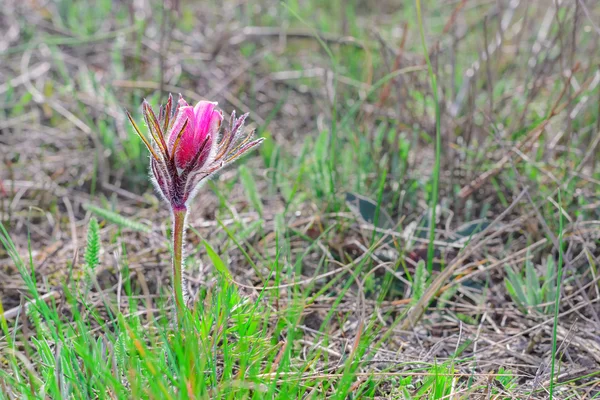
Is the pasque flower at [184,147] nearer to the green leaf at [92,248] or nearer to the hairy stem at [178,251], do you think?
the hairy stem at [178,251]

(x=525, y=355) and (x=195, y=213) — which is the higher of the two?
(x=195, y=213)

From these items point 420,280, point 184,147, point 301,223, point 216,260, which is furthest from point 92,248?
point 420,280

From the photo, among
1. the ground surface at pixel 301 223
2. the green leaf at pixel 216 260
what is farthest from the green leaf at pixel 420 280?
the green leaf at pixel 216 260

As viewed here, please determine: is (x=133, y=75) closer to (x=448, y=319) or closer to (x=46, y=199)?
(x=46, y=199)

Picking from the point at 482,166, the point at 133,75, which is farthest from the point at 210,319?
the point at 133,75

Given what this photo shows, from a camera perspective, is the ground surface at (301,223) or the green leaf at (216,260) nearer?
the ground surface at (301,223)

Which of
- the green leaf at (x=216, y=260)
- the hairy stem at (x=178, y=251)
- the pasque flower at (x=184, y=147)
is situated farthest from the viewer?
the green leaf at (x=216, y=260)

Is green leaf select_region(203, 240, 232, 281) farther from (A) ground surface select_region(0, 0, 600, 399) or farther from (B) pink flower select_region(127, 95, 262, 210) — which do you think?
(B) pink flower select_region(127, 95, 262, 210)
